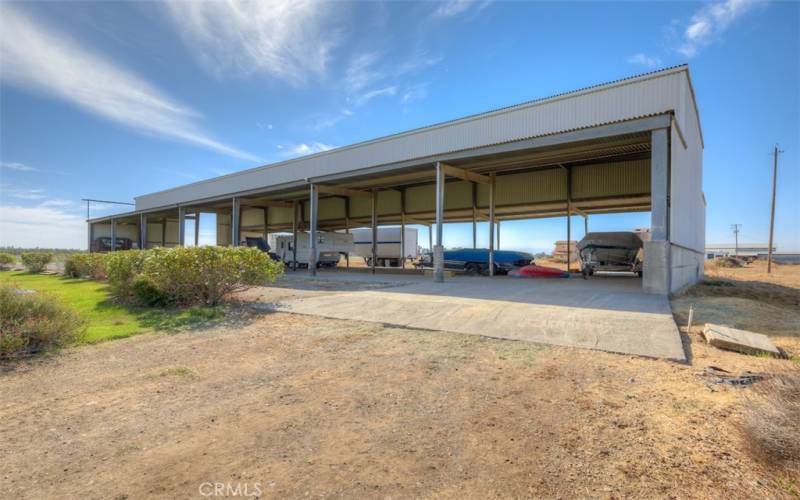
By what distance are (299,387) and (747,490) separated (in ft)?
11.9

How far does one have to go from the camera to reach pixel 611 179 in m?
18.4

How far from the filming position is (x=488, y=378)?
4266 mm

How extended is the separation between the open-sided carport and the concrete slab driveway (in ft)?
10.3

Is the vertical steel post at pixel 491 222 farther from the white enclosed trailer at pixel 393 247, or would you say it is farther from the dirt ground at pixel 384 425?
the dirt ground at pixel 384 425

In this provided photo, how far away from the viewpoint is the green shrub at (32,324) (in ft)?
17.4

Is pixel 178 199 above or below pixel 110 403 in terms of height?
above

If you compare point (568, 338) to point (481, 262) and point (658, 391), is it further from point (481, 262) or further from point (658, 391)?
point (481, 262)

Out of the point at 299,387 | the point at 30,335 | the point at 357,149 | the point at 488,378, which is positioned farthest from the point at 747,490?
the point at 357,149

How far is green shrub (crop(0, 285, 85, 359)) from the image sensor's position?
5.31m

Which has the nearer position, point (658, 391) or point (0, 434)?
point (0, 434)

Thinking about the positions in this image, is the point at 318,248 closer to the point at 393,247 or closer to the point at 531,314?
the point at 393,247

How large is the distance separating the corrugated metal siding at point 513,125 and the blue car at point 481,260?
7455 millimetres

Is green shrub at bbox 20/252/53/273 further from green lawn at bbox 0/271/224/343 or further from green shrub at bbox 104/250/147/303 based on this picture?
green lawn at bbox 0/271/224/343

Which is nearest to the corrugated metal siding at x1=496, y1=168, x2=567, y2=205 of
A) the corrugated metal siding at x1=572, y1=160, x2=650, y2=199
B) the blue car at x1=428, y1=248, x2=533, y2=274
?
the corrugated metal siding at x1=572, y1=160, x2=650, y2=199
